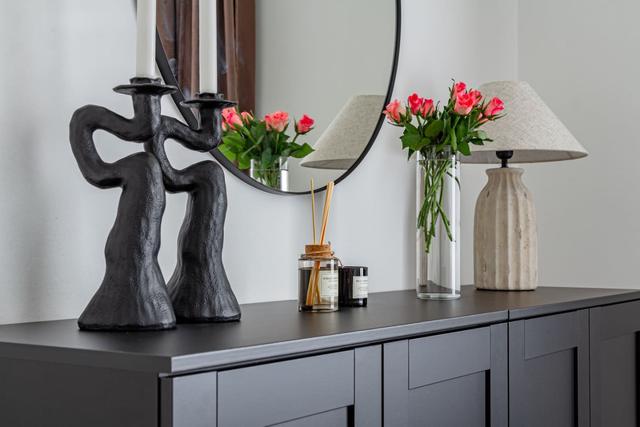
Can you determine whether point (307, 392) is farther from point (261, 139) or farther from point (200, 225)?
point (261, 139)

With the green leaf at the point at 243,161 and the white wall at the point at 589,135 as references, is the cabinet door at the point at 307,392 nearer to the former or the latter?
the green leaf at the point at 243,161

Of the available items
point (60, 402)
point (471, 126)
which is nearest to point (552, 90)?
point (471, 126)

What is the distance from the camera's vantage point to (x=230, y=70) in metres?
1.45

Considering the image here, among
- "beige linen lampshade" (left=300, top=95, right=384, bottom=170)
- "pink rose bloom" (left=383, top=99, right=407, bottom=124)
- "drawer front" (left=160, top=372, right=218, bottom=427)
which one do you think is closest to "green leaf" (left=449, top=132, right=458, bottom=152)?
"pink rose bloom" (left=383, top=99, right=407, bottom=124)

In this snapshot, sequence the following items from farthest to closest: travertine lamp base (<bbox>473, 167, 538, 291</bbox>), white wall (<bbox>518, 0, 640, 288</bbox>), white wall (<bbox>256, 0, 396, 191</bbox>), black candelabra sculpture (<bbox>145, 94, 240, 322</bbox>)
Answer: white wall (<bbox>518, 0, 640, 288</bbox>)
travertine lamp base (<bbox>473, 167, 538, 291</bbox>)
white wall (<bbox>256, 0, 396, 191</bbox>)
black candelabra sculpture (<bbox>145, 94, 240, 322</bbox>)

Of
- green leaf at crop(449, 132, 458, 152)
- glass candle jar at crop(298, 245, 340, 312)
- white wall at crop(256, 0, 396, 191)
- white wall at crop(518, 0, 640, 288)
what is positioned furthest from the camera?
white wall at crop(518, 0, 640, 288)

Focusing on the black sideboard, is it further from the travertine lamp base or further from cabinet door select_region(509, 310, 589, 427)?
Result: the travertine lamp base

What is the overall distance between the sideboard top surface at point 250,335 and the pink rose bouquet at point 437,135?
0.23 m

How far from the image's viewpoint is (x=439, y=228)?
5.52ft

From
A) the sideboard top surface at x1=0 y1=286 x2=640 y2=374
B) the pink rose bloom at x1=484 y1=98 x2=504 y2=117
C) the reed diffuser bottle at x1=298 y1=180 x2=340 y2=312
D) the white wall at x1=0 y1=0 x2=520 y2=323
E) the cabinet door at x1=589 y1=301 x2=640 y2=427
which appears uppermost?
the pink rose bloom at x1=484 y1=98 x2=504 y2=117

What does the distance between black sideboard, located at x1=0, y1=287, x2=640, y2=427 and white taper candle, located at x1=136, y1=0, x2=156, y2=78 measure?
13.6 inches

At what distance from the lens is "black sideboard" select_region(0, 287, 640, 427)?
2.67 ft

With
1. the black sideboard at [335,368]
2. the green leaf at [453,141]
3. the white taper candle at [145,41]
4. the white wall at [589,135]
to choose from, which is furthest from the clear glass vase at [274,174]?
the white wall at [589,135]

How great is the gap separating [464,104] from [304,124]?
1.07 feet
